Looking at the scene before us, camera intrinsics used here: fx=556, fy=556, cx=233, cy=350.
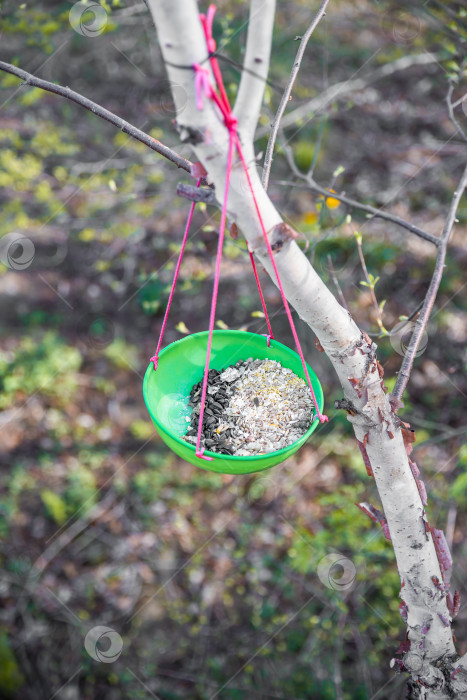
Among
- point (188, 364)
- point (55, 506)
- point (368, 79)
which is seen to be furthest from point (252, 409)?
point (368, 79)

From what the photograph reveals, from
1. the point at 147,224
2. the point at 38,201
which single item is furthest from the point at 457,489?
the point at 38,201

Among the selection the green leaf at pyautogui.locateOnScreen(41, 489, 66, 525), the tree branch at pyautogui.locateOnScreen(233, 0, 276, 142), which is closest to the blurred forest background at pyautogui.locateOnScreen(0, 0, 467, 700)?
the green leaf at pyautogui.locateOnScreen(41, 489, 66, 525)

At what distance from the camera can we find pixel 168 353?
1917mm

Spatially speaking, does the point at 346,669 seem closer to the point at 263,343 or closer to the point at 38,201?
the point at 263,343

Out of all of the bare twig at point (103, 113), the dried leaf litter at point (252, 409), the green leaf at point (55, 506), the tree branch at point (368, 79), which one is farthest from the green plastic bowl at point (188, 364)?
the tree branch at point (368, 79)

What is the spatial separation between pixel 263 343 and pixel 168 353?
0.36 metres

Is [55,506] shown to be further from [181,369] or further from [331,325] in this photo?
[331,325]

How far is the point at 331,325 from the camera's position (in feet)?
4.58

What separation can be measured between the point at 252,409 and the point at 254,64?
109 cm

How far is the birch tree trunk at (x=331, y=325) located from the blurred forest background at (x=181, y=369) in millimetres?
852

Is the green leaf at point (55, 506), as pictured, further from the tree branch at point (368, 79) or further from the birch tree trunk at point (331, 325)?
the tree branch at point (368, 79)

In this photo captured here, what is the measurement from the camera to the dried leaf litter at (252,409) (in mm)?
1764

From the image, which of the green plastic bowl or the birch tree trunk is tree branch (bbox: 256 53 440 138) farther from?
the birch tree trunk

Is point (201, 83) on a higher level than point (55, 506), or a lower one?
higher
